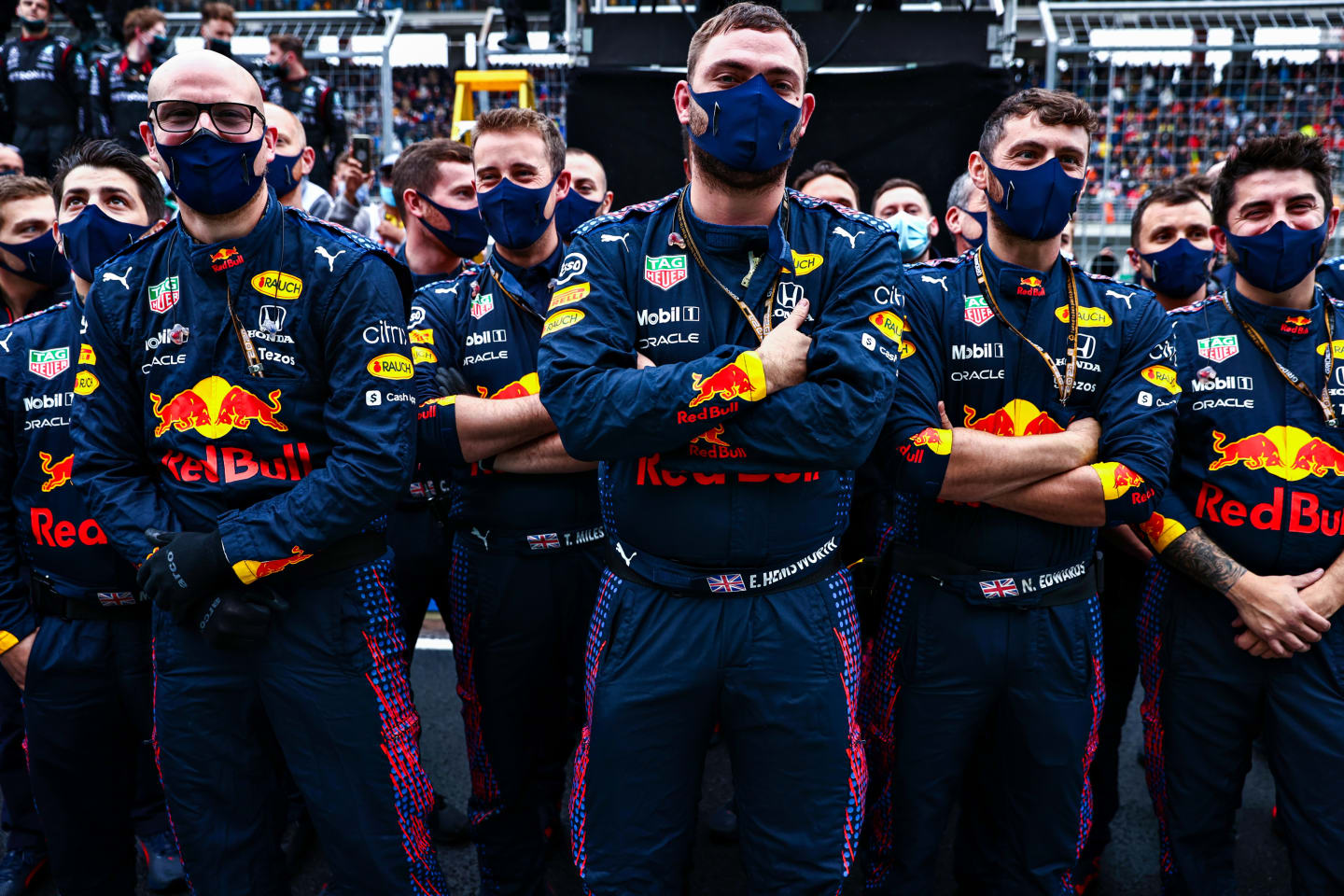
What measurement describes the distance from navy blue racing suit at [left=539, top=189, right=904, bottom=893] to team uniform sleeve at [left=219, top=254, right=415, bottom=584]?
48 centimetres

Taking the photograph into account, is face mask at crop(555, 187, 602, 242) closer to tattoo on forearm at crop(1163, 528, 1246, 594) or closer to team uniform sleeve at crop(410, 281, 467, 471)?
team uniform sleeve at crop(410, 281, 467, 471)

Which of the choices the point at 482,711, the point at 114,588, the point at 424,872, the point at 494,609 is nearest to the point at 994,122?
the point at 494,609

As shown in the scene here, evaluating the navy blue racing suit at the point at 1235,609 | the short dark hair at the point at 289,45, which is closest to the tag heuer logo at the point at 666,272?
the navy blue racing suit at the point at 1235,609

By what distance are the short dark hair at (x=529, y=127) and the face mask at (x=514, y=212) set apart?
0.44 feet

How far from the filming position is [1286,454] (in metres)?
2.88

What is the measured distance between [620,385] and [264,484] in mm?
975

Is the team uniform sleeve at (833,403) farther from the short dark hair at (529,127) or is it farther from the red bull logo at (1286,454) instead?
the short dark hair at (529,127)

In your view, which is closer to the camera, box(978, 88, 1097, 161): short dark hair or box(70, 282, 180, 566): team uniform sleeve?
box(70, 282, 180, 566): team uniform sleeve

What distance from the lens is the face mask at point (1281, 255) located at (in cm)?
291

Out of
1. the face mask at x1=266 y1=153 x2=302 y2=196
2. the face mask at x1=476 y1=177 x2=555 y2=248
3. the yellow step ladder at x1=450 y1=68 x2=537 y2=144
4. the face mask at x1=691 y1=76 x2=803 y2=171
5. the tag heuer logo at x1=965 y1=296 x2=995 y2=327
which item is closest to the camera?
the face mask at x1=691 y1=76 x2=803 y2=171

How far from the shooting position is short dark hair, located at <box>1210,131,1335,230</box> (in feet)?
9.77

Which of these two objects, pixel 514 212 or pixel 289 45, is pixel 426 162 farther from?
pixel 289 45

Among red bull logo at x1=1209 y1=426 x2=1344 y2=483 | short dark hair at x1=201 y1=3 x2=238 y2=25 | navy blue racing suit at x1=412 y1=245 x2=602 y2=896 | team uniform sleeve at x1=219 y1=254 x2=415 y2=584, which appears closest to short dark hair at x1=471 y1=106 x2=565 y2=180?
Answer: navy blue racing suit at x1=412 y1=245 x2=602 y2=896

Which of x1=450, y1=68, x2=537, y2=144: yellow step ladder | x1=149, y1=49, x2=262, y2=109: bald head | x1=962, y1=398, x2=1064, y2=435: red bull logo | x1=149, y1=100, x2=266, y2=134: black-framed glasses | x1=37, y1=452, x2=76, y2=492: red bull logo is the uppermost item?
x1=450, y1=68, x2=537, y2=144: yellow step ladder
